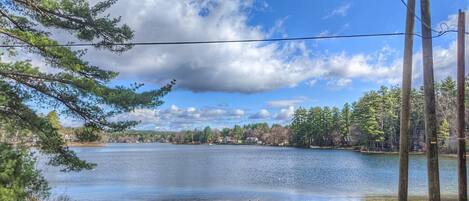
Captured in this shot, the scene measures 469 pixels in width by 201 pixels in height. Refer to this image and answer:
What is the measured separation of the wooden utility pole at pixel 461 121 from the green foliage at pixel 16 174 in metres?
10.4

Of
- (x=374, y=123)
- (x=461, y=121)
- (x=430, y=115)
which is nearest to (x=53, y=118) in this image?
(x=430, y=115)

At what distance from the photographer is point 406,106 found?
10.3m

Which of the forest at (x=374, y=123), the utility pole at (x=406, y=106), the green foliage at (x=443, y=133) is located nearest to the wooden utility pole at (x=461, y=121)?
the utility pole at (x=406, y=106)

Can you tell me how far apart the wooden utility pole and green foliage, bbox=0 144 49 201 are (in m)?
10.4

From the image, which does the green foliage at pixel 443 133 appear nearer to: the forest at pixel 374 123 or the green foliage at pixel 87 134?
the forest at pixel 374 123

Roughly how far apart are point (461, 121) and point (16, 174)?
10.7 meters

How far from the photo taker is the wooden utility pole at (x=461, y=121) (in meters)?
11.1

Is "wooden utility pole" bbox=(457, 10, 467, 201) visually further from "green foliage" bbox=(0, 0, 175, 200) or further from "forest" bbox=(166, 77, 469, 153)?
"forest" bbox=(166, 77, 469, 153)

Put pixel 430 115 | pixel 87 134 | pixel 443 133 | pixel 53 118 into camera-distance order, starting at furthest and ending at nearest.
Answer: pixel 443 133
pixel 87 134
pixel 53 118
pixel 430 115

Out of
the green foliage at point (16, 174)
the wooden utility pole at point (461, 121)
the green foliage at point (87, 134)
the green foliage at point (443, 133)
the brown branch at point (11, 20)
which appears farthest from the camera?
the green foliage at point (443, 133)

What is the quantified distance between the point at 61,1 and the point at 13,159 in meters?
4.83

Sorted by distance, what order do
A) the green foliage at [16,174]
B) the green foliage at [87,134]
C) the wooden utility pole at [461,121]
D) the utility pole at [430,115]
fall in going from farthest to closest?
1. the green foliage at [87,134]
2. the wooden utility pole at [461,121]
3. the utility pole at [430,115]
4. the green foliage at [16,174]

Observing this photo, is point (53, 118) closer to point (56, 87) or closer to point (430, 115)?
point (56, 87)

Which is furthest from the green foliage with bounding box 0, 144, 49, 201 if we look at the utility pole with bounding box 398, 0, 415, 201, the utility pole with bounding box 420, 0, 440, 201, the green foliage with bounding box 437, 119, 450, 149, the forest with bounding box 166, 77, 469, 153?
the green foliage with bounding box 437, 119, 450, 149
